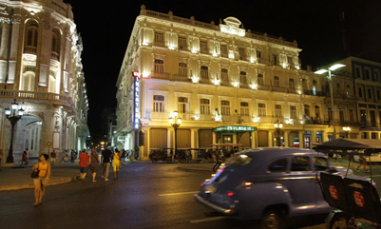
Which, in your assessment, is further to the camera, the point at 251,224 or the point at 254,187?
the point at 251,224

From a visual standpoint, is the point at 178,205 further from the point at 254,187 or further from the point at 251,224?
the point at 254,187

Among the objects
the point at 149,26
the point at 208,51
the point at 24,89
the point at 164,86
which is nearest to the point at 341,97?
the point at 208,51

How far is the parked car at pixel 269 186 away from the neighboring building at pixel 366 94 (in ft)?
142

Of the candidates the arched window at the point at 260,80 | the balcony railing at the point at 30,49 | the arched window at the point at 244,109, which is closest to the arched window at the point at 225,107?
the arched window at the point at 244,109

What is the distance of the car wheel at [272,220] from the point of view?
4.46 meters

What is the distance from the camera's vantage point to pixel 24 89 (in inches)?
952

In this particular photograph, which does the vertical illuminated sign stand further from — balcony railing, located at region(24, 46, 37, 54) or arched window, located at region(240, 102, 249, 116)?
arched window, located at region(240, 102, 249, 116)

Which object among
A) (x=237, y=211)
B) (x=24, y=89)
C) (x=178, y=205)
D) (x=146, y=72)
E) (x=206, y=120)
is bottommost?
(x=178, y=205)

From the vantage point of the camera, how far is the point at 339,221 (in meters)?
4.02

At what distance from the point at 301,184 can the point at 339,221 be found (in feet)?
3.34

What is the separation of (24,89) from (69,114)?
6122mm

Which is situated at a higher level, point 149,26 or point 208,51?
point 149,26

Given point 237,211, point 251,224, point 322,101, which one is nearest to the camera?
point 237,211

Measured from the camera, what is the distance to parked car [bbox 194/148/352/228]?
4383mm
